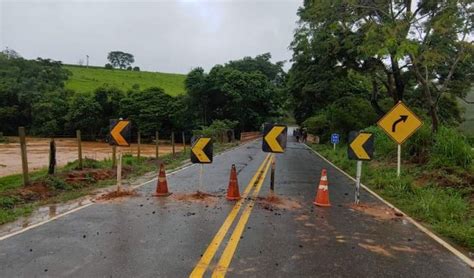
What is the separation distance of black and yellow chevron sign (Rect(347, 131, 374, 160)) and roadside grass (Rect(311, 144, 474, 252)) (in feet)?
4.84

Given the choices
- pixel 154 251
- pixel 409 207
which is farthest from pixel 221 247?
pixel 409 207

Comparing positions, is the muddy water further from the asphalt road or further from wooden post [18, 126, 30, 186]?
the asphalt road

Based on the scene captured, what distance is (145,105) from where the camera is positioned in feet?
208

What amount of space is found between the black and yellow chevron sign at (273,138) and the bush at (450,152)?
626cm

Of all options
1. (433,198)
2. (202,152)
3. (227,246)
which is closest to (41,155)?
(202,152)

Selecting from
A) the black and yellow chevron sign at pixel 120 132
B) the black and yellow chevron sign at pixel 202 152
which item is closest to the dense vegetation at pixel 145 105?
the black and yellow chevron sign at pixel 202 152

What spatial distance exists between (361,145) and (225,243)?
5355mm

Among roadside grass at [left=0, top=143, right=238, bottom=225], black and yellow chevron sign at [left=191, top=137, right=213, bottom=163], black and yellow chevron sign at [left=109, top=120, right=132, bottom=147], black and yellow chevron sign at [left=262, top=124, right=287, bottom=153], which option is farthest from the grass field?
black and yellow chevron sign at [left=262, top=124, right=287, bottom=153]

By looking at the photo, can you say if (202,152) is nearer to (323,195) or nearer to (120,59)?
(323,195)

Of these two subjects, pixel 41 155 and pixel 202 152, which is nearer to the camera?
pixel 202 152

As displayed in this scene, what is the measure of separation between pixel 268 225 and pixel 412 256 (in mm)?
2445

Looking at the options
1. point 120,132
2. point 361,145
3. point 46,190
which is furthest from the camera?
point 46,190

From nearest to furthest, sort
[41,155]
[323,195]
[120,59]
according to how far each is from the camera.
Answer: [323,195]
[41,155]
[120,59]

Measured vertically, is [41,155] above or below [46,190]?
below
